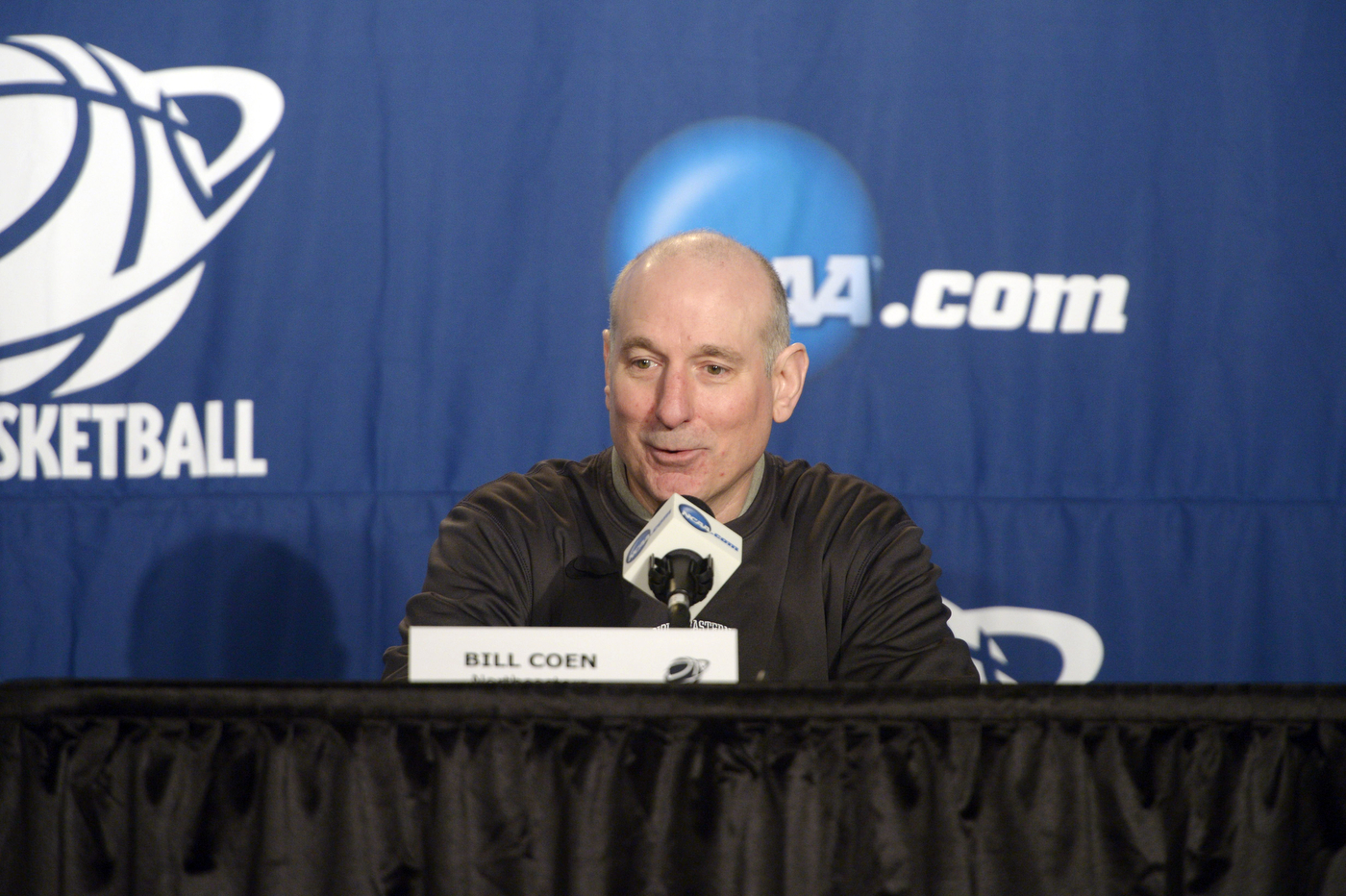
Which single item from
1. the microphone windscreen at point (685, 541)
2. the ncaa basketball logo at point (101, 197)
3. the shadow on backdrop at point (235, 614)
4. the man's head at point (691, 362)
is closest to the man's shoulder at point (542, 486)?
the man's head at point (691, 362)

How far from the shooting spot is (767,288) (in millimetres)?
1574

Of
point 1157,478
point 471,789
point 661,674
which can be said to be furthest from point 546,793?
point 1157,478

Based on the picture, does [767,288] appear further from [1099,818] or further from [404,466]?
[404,466]

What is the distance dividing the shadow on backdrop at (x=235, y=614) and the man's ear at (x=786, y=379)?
4.13 ft

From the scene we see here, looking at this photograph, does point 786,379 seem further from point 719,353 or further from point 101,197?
point 101,197

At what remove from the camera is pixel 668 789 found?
0.79m

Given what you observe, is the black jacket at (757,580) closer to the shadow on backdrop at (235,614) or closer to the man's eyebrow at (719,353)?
the man's eyebrow at (719,353)

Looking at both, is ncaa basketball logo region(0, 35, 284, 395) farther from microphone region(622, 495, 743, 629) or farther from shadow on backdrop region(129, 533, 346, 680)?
microphone region(622, 495, 743, 629)

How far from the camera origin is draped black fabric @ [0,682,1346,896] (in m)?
0.78

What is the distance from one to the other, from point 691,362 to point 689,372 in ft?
0.05

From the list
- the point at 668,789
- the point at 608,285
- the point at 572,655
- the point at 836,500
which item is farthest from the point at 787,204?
the point at 668,789

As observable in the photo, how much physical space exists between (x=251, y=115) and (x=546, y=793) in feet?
6.90

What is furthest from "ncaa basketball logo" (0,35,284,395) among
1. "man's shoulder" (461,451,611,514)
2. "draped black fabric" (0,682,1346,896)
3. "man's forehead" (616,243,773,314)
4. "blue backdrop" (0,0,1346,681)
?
"draped black fabric" (0,682,1346,896)

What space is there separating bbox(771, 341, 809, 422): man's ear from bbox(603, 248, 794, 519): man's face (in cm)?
6
